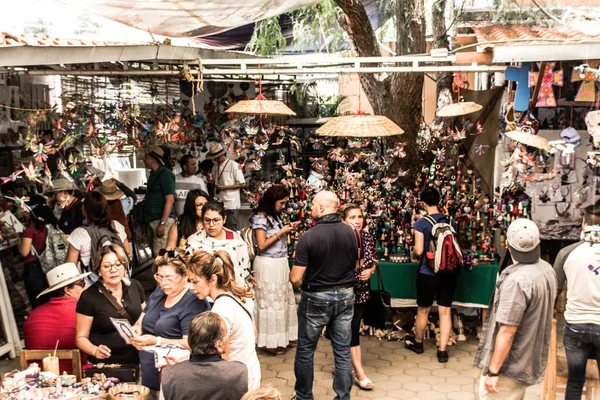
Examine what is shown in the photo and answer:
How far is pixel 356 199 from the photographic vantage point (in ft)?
21.8

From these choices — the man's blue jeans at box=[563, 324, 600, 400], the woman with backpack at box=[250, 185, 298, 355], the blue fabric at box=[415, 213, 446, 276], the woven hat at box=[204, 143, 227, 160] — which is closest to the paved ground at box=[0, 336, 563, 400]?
the woman with backpack at box=[250, 185, 298, 355]

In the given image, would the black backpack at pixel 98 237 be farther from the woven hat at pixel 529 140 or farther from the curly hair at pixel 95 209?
the woven hat at pixel 529 140

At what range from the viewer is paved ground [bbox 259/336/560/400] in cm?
559

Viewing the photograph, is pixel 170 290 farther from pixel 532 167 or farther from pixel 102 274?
pixel 532 167

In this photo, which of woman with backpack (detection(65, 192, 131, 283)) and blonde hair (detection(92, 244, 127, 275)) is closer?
blonde hair (detection(92, 244, 127, 275))

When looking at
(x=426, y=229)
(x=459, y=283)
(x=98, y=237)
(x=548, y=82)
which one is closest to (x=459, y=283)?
(x=459, y=283)

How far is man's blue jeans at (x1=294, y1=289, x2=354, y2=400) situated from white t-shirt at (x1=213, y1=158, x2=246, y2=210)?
3318mm

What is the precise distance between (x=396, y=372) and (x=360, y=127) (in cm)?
231

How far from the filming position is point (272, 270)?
246 inches

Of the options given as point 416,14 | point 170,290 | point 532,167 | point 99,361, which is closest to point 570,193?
point 532,167

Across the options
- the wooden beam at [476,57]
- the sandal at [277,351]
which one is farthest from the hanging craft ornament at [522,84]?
the sandal at [277,351]

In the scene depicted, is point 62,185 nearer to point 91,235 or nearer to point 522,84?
point 91,235

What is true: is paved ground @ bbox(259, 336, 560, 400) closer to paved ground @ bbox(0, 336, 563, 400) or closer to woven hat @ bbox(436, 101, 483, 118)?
paved ground @ bbox(0, 336, 563, 400)

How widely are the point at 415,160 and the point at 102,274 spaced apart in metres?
4.41
